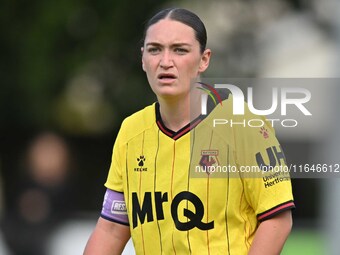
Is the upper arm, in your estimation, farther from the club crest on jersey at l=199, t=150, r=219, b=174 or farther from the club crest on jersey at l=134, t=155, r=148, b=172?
the club crest on jersey at l=199, t=150, r=219, b=174

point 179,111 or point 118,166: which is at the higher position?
point 179,111

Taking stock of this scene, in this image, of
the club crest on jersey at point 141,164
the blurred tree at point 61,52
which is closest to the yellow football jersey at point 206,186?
the club crest on jersey at point 141,164

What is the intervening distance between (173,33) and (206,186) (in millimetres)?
726

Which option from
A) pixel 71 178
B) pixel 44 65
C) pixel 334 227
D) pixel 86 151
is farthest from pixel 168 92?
pixel 44 65

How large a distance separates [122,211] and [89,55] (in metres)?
10.2

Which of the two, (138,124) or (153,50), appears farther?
(138,124)

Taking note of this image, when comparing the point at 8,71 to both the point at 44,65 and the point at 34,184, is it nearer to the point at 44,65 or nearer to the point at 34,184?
the point at 44,65

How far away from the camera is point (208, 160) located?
16.6 feet

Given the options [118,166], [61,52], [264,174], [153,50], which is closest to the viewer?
[264,174]

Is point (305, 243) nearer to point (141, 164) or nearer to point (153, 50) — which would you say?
point (141, 164)

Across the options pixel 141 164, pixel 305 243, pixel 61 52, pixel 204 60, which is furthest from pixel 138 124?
pixel 61 52

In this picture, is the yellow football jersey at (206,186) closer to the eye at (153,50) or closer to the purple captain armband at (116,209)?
the purple captain armband at (116,209)

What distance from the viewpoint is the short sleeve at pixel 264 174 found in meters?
4.92

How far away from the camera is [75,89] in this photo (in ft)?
51.0
